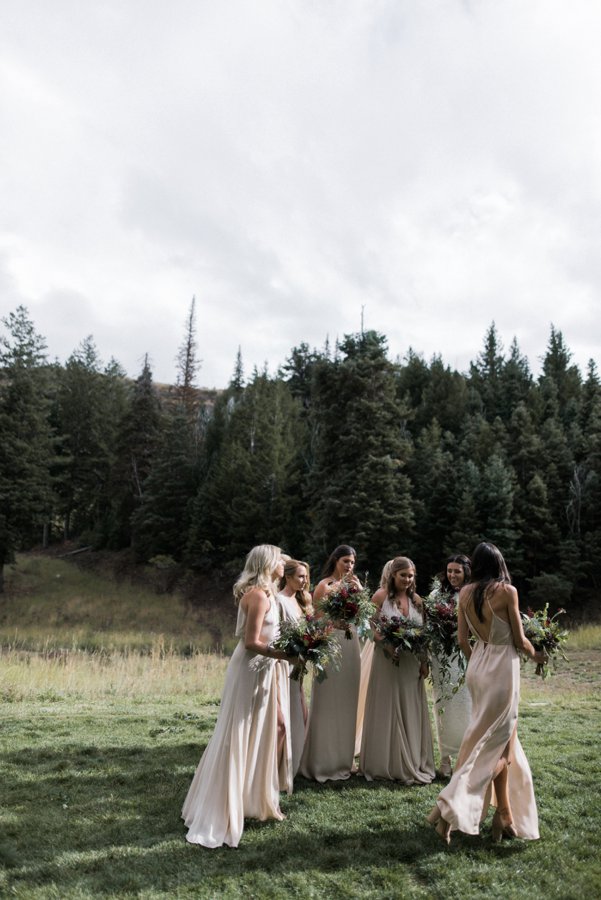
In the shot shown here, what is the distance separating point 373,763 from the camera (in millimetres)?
7254

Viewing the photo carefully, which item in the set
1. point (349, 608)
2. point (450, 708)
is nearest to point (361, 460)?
point (450, 708)

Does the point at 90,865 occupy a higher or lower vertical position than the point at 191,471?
lower

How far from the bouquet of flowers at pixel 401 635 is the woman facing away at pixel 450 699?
44cm

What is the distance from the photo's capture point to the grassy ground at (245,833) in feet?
15.7

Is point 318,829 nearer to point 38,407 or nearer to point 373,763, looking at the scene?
point 373,763

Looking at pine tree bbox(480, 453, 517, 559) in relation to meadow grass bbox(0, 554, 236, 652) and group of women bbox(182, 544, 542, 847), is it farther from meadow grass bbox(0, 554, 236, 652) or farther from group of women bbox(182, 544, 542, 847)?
group of women bbox(182, 544, 542, 847)

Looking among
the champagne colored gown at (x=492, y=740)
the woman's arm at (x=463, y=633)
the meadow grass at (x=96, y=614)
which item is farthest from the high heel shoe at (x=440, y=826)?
the meadow grass at (x=96, y=614)

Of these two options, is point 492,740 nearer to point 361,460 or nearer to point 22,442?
point 361,460

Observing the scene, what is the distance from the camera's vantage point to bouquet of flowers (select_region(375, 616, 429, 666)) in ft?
23.4

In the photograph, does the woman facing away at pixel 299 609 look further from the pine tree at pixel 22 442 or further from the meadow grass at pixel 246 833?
the pine tree at pixel 22 442

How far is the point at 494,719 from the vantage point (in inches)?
221

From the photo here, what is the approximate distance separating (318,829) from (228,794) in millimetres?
886

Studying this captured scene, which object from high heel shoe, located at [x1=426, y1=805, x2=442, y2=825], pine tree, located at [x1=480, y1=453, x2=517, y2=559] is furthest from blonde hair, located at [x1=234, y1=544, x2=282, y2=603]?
A: pine tree, located at [x1=480, y1=453, x2=517, y2=559]

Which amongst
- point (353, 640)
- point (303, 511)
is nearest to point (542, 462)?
point (303, 511)
